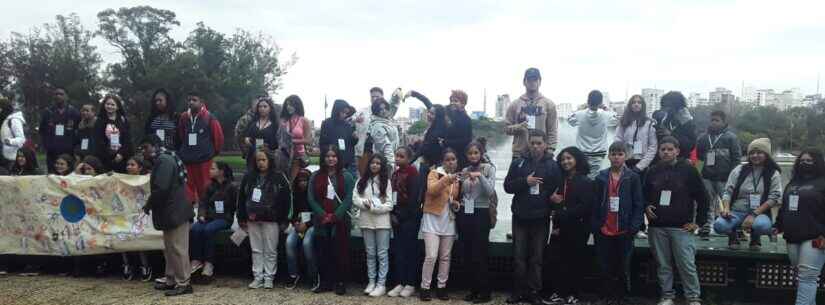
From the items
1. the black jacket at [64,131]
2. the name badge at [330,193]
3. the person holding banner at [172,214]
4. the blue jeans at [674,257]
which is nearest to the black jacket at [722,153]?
the blue jeans at [674,257]

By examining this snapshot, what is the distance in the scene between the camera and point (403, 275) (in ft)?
19.1

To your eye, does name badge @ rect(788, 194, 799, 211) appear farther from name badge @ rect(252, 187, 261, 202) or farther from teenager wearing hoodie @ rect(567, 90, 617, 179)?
name badge @ rect(252, 187, 261, 202)

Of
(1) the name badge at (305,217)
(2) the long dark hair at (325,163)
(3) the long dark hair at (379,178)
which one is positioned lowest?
(1) the name badge at (305,217)

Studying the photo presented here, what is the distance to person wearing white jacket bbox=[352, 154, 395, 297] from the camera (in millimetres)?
5688

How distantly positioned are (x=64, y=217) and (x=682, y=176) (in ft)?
22.0

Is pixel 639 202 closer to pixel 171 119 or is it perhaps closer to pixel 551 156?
pixel 551 156

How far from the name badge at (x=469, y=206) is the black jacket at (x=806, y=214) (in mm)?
2772

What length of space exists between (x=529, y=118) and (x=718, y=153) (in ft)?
7.58

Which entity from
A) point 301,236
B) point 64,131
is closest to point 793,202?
point 301,236

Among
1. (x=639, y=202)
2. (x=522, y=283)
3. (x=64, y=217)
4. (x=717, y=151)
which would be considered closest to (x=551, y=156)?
(x=639, y=202)

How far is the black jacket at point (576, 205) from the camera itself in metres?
5.30

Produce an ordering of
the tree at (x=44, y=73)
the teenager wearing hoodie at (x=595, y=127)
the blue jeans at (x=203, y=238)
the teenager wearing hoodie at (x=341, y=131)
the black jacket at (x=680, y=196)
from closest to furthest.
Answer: the black jacket at (x=680, y=196), the blue jeans at (x=203, y=238), the teenager wearing hoodie at (x=595, y=127), the teenager wearing hoodie at (x=341, y=131), the tree at (x=44, y=73)

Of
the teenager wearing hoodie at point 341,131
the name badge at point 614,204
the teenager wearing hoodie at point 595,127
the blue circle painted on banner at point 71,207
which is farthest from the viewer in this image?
the teenager wearing hoodie at point 341,131

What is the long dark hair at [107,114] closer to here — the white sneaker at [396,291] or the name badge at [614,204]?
the white sneaker at [396,291]
